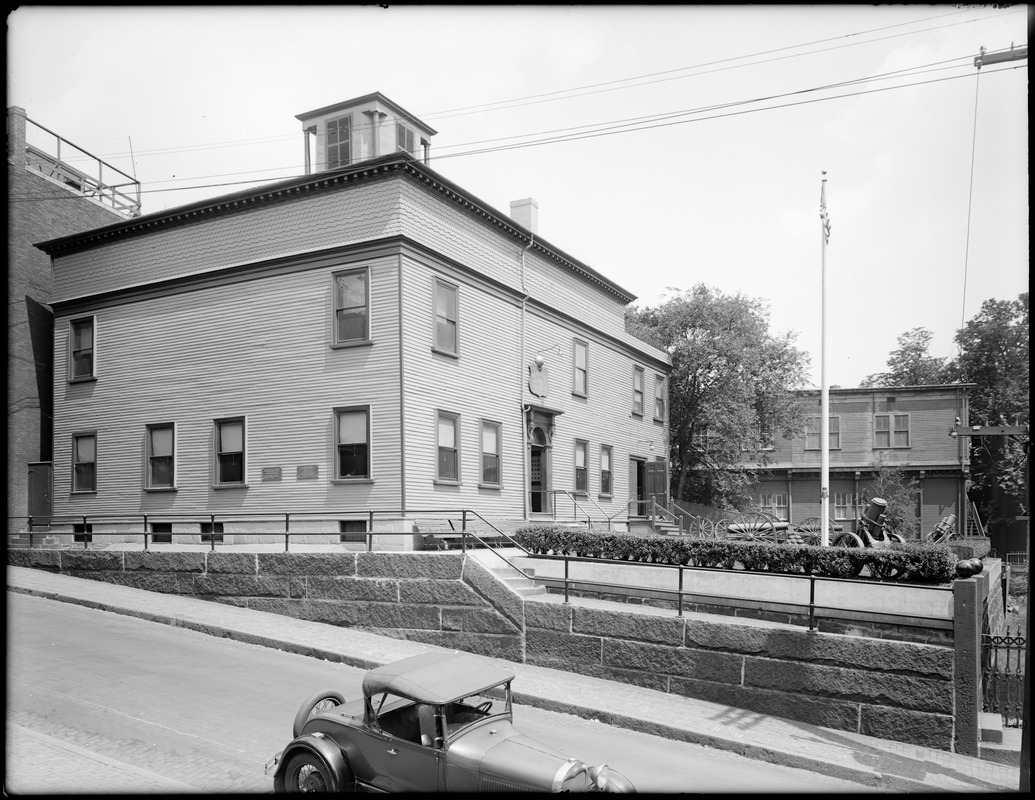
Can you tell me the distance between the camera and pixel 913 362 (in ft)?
209

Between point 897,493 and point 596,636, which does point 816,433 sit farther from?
point 596,636

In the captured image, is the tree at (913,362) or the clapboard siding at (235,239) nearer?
the clapboard siding at (235,239)

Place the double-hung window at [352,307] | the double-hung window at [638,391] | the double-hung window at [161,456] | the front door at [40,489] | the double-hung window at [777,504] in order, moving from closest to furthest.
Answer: the double-hung window at [352,307], the double-hung window at [161,456], the front door at [40,489], the double-hung window at [638,391], the double-hung window at [777,504]

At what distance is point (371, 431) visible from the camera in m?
20.2

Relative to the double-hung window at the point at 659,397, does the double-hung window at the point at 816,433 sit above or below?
below

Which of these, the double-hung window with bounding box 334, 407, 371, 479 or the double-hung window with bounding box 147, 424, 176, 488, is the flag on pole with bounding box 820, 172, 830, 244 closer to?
the double-hung window with bounding box 334, 407, 371, 479

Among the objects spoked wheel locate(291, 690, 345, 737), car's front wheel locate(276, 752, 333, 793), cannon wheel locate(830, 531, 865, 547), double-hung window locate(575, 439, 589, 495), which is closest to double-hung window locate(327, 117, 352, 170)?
double-hung window locate(575, 439, 589, 495)

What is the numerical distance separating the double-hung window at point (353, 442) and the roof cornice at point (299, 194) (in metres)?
5.78

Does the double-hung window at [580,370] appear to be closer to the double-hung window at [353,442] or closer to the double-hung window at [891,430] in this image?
the double-hung window at [353,442]

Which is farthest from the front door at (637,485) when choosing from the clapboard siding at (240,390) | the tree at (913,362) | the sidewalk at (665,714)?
the tree at (913,362)

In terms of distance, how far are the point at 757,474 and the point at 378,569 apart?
36261 millimetres

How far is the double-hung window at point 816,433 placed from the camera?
158ft

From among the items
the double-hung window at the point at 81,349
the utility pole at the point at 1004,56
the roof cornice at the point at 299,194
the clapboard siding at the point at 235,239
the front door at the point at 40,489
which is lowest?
the front door at the point at 40,489

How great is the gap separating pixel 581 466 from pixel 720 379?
13.3 m
